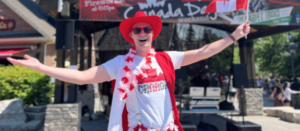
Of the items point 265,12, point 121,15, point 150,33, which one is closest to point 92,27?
point 121,15

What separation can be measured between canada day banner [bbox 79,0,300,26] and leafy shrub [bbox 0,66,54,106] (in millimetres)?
4342

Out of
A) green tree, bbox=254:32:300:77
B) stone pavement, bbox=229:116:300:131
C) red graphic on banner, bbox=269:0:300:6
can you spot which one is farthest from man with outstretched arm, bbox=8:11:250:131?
green tree, bbox=254:32:300:77

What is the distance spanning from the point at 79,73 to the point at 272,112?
8.63m

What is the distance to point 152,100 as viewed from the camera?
1787mm

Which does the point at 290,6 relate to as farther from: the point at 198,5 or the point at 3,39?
the point at 3,39

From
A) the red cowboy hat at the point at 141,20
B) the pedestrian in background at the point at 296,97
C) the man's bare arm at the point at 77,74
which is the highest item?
the red cowboy hat at the point at 141,20

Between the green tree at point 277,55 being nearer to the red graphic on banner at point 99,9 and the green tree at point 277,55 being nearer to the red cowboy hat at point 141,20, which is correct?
the red graphic on banner at point 99,9

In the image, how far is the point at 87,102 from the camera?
842 centimetres

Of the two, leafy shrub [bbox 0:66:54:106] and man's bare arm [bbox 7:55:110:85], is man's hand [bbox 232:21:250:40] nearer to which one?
man's bare arm [bbox 7:55:110:85]

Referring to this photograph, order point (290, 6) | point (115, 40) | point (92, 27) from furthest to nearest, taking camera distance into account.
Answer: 1. point (115, 40)
2. point (92, 27)
3. point (290, 6)

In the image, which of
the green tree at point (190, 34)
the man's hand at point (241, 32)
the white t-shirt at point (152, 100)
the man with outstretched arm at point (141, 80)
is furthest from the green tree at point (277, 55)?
the white t-shirt at point (152, 100)

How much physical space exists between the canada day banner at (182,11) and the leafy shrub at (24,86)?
434cm

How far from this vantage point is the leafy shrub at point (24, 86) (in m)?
7.19

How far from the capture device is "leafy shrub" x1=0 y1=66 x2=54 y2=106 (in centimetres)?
719
